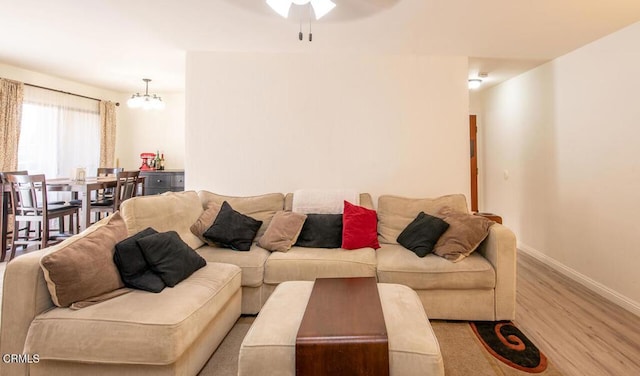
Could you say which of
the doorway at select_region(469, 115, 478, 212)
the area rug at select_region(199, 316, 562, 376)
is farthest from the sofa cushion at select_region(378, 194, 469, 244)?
the doorway at select_region(469, 115, 478, 212)

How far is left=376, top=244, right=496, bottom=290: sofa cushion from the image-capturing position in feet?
7.47

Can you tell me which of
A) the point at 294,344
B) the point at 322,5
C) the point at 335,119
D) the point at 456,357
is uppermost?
the point at 322,5

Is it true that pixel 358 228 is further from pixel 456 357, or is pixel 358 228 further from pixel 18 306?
pixel 18 306

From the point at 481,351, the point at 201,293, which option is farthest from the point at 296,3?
the point at 481,351

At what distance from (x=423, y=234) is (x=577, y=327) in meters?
1.30

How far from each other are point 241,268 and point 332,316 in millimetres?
1083

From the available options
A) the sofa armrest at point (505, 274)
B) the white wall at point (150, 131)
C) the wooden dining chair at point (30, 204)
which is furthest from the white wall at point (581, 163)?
the wooden dining chair at point (30, 204)

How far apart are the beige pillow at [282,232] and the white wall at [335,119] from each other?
2.72 feet

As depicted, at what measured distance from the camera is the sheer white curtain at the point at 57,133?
4410mm

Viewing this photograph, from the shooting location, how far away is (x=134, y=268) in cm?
180

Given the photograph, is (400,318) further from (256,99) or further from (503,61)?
(503,61)

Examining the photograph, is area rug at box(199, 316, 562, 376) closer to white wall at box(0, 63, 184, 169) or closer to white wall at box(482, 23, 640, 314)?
white wall at box(482, 23, 640, 314)

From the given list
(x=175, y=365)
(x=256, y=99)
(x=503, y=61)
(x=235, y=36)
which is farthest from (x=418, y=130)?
(x=175, y=365)

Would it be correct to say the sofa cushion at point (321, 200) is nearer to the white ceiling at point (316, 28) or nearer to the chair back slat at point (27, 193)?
the white ceiling at point (316, 28)
